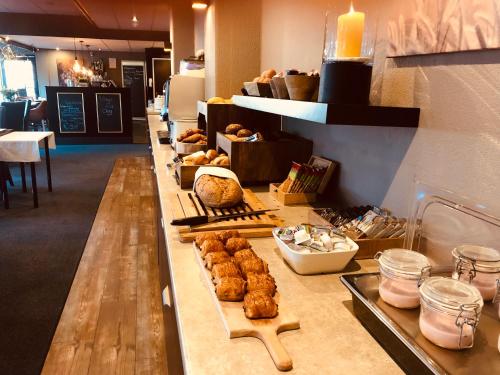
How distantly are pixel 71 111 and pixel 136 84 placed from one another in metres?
6.70

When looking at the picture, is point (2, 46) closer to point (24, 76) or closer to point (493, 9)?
point (24, 76)

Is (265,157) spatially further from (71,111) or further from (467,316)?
(71,111)

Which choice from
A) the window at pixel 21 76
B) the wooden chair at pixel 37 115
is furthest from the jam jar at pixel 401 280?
the window at pixel 21 76

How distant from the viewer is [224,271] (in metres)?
0.91

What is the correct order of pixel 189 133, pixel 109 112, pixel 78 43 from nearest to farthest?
pixel 189 133 → pixel 109 112 → pixel 78 43

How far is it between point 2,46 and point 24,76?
3.06 metres

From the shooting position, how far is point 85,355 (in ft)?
6.01

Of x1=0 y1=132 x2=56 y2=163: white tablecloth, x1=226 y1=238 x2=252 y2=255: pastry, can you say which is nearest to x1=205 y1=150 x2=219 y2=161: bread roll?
x1=226 y1=238 x2=252 y2=255: pastry

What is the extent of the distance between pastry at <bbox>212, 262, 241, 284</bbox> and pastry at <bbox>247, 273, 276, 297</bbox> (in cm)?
4

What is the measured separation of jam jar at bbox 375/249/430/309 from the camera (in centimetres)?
79

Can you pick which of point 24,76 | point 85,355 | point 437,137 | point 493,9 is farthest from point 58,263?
point 24,76

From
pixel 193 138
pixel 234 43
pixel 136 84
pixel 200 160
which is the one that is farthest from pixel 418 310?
pixel 136 84

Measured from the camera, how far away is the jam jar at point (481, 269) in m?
0.78

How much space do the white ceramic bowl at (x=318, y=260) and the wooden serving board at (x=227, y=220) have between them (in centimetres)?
27
